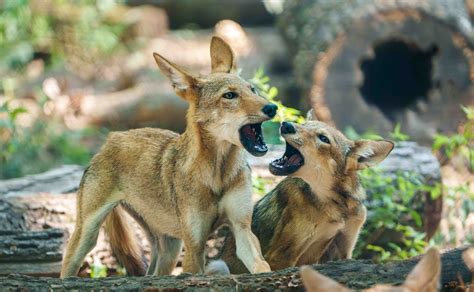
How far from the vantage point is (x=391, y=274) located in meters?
6.14

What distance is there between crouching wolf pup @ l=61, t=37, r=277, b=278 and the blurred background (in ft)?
3.67

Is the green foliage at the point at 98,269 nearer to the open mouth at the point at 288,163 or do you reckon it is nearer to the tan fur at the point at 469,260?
the open mouth at the point at 288,163

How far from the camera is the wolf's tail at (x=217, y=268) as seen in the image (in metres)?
7.56

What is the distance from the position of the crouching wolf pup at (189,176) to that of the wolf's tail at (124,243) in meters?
0.09

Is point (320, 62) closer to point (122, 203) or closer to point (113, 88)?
point (113, 88)

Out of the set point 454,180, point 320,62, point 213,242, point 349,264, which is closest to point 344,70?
point 320,62

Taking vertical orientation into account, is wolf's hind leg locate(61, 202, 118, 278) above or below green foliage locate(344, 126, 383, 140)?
below

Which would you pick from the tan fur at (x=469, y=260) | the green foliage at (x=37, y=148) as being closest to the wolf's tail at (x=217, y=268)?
the tan fur at (x=469, y=260)

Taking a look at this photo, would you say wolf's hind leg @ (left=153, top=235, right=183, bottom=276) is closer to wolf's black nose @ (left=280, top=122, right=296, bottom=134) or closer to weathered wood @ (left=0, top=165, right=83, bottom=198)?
wolf's black nose @ (left=280, top=122, right=296, bottom=134)

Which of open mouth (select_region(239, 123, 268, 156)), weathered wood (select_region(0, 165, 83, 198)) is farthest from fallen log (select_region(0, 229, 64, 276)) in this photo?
→ open mouth (select_region(239, 123, 268, 156))

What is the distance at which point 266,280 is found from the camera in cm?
617

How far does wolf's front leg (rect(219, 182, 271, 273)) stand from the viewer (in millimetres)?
7172

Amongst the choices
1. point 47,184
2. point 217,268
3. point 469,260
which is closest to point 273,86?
point 47,184

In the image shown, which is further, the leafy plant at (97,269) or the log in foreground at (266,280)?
the leafy plant at (97,269)
